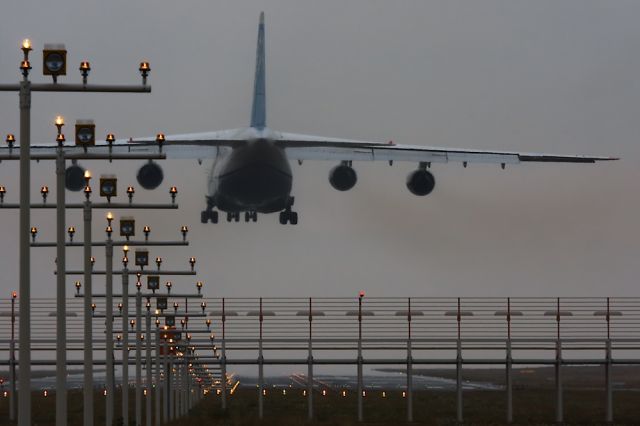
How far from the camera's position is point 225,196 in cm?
9569

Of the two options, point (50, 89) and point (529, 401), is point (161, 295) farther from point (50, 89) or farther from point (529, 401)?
point (529, 401)

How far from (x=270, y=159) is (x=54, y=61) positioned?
5875 cm

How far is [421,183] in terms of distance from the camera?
309 feet

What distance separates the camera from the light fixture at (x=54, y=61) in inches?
1359

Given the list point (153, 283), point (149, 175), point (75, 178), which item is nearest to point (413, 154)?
point (149, 175)

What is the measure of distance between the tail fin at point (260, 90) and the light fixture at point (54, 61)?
75.6 meters

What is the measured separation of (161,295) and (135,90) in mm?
34854

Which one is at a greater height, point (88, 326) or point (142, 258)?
point (142, 258)

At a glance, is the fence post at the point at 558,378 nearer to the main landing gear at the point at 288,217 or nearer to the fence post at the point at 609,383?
the fence post at the point at 609,383

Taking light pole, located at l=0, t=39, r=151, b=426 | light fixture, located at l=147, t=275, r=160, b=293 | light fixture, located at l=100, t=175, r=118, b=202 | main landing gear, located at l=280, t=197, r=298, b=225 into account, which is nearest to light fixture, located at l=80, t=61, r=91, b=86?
light pole, located at l=0, t=39, r=151, b=426

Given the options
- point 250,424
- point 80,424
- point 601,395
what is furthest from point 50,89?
point 601,395

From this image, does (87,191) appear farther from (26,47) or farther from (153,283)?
(153,283)

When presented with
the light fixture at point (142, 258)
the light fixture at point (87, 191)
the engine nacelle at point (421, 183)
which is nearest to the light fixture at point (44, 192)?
the light fixture at point (87, 191)

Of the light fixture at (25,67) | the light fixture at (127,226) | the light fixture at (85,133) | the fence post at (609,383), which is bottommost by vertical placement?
the fence post at (609,383)
